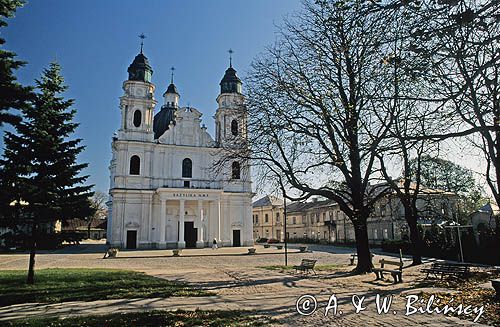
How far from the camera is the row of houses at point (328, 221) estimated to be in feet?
134

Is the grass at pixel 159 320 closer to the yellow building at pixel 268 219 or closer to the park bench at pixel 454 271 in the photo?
the park bench at pixel 454 271

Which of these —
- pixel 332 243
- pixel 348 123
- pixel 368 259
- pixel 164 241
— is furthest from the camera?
pixel 332 243

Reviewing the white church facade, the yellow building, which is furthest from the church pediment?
the yellow building

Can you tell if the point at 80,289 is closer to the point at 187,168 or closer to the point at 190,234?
the point at 190,234

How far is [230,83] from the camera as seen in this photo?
167ft

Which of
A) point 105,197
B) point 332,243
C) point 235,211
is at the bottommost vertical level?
point 332,243

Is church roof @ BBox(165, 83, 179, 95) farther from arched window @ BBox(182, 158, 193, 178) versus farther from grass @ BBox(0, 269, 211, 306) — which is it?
grass @ BBox(0, 269, 211, 306)

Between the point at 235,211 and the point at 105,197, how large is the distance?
148 feet

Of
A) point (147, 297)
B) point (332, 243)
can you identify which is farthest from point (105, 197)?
point (147, 297)

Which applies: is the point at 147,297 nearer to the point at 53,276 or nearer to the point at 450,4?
the point at 53,276

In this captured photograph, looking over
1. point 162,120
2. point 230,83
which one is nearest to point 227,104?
point 230,83

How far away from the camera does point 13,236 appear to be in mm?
14727

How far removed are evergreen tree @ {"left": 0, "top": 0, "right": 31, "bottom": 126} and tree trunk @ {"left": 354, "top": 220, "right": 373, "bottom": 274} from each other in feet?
47.5

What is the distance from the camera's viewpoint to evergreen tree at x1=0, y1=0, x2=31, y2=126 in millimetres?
10250
